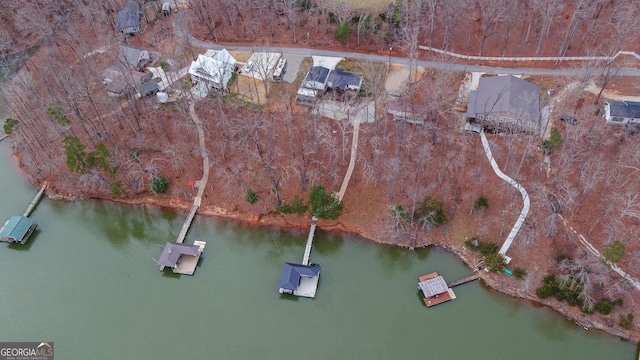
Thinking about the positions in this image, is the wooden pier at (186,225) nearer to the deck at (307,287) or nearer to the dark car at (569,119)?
the deck at (307,287)

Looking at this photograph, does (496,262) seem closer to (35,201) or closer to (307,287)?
(307,287)

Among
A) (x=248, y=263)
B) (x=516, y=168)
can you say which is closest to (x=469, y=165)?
(x=516, y=168)

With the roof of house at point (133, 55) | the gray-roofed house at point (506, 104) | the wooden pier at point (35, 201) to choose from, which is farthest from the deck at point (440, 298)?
the roof of house at point (133, 55)

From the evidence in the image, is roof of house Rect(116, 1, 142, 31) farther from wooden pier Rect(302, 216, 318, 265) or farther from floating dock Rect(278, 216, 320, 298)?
floating dock Rect(278, 216, 320, 298)

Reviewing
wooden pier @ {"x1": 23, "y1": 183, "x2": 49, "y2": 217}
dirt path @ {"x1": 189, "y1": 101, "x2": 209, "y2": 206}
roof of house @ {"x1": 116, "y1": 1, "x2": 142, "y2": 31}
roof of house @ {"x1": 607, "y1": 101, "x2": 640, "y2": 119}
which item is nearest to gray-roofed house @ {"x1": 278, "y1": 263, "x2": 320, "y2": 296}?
dirt path @ {"x1": 189, "y1": 101, "x2": 209, "y2": 206}

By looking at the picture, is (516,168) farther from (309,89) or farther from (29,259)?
(29,259)

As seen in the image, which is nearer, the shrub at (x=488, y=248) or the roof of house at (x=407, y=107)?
the shrub at (x=488, y=248)

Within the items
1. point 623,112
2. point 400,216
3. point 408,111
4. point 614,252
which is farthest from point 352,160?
point 623,112

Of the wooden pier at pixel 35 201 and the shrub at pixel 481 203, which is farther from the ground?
the shrub at pixel 481 203
